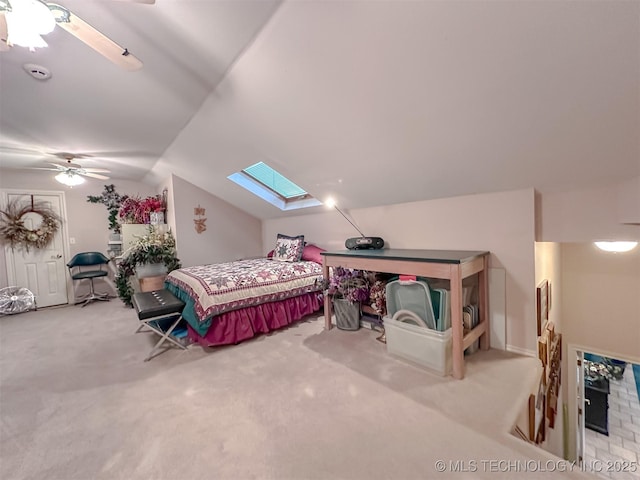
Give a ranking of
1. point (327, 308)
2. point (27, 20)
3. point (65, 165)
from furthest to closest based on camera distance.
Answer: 1. point (65, 165)
2. point (327, 308)
3. point (27, 20)

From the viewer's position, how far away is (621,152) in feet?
4.96

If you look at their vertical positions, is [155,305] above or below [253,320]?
above

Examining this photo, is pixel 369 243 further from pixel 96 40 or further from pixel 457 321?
pixel 96 40

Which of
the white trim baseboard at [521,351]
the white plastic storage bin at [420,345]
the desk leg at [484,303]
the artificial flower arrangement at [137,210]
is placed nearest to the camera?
the white plastic storage bin at [420,345]

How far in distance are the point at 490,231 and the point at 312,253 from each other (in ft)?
7.27

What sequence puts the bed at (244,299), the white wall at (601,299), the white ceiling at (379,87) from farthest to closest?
the white wall at (601,299) < the bed at (244,299) < the white ceiling at (379,87)

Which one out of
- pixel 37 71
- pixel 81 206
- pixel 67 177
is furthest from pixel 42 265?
pixel 37 71

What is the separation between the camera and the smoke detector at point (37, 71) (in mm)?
1737

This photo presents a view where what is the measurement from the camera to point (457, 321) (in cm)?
180

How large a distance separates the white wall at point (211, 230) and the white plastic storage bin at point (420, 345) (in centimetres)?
374

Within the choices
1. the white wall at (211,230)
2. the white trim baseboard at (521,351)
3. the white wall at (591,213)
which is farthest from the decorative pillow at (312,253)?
the white wall at (591,213)

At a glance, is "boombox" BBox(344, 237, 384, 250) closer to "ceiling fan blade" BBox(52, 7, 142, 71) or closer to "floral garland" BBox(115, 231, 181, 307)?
"ceiling fan blade" BBox(52, 7, 142, 71)

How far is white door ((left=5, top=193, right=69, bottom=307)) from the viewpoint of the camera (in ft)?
13.4

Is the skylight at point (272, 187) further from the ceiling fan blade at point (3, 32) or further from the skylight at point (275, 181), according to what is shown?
the ceiling fan blade at point (3, 32)
